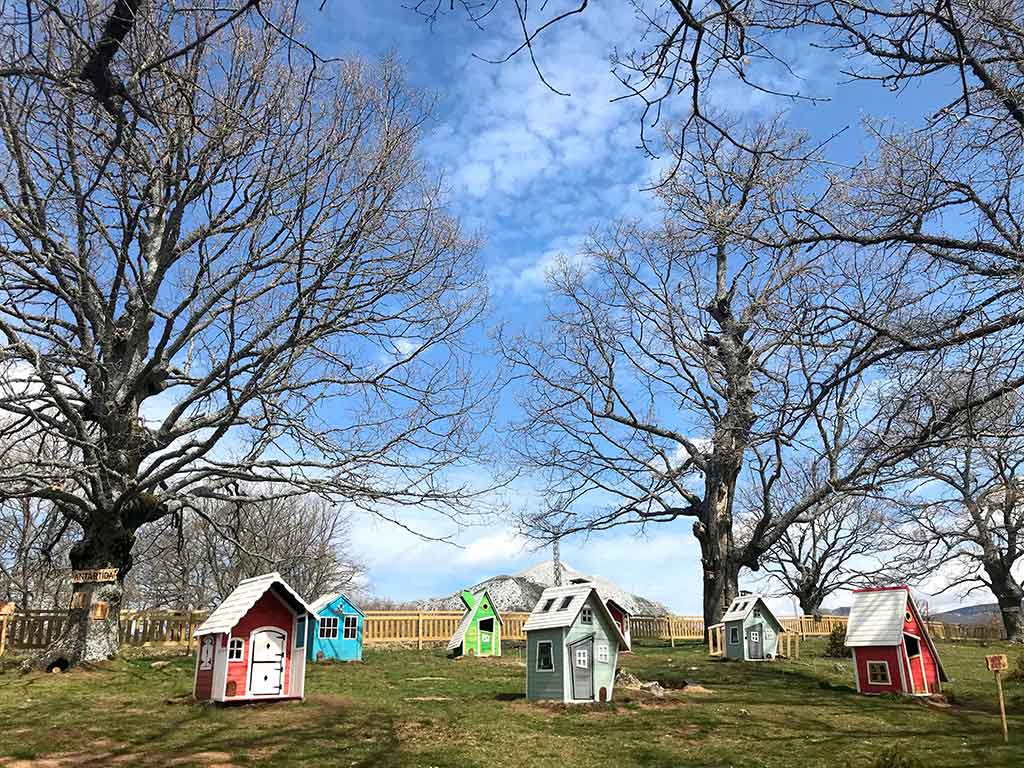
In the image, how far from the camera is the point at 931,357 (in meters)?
10.1

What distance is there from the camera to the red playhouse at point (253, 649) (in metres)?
12.6

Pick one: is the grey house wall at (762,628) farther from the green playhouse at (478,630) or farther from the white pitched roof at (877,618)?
the green playhouse at (478,630)

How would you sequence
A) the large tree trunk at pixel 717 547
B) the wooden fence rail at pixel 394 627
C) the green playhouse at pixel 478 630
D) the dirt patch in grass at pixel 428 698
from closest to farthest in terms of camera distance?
the dirt patch in grass at pixel 428 698 → the wooden fence rail at pixel 394 627 → the green playhouse at pixel 478 630 → the large tree trunk at pixel 717 547

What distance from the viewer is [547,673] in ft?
46.1

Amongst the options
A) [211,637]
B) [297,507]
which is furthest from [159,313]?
[297,507]

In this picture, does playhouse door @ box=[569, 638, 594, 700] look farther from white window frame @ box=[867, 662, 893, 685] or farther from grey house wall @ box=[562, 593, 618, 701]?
white window frame @ box=[867, 662, 893, 685]

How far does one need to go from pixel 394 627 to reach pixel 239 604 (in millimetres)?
17509

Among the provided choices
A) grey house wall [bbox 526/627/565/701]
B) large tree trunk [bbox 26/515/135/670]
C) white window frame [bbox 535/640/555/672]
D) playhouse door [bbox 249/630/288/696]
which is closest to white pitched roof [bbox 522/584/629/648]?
grey house wall [bbox 526/627/565/701]

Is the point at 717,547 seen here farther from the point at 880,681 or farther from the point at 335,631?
the point at 335,631

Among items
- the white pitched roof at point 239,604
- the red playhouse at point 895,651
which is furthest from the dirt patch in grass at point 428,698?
the red playhouse at point 895,651

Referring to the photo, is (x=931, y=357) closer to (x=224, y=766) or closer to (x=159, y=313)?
(x=224, y=766)

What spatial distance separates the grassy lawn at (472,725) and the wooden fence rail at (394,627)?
387cm

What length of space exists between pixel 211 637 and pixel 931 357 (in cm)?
1199

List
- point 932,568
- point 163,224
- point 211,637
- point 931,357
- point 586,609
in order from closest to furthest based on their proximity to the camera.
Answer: point 931,357
point 211,637
point 586,609
point 163,224
point 932,568
